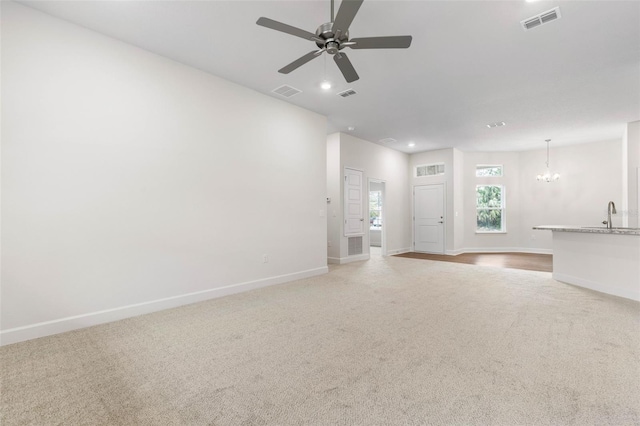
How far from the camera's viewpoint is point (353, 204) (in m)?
7.32

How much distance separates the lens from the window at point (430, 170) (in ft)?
29.4

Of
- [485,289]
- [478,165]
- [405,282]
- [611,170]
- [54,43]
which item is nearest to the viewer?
[54,43]

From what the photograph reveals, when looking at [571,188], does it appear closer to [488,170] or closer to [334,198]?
[488,170]

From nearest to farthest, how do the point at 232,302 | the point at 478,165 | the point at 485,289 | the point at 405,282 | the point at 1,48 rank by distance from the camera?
the point at 1,48
the point at 232,302
the point at 485,289
the point at 405,282
the point at 478,165

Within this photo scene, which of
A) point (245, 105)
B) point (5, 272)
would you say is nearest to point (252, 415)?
point (5, 272)

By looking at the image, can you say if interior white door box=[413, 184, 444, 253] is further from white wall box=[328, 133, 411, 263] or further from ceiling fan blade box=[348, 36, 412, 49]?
ceiling fan blade box=[348, 36, 412, 49]

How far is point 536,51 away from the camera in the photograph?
3.59m

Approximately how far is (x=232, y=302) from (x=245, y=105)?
9.57 ft

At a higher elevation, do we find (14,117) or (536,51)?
(536,51)

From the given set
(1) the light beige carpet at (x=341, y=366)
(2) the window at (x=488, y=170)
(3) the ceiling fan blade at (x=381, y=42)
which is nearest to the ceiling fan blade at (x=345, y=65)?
(3) the ceiling fan blade at (x=381, y=42)

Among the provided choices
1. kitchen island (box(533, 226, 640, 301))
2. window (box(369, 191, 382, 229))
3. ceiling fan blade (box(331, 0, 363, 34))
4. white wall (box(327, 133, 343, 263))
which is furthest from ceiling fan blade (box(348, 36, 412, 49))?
window (box(369, 191, 382, 229))

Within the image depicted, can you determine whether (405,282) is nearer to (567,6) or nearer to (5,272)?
(567,6)

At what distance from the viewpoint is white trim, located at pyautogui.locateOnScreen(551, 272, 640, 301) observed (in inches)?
157

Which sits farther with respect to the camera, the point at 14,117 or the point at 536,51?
the point at 536,51
